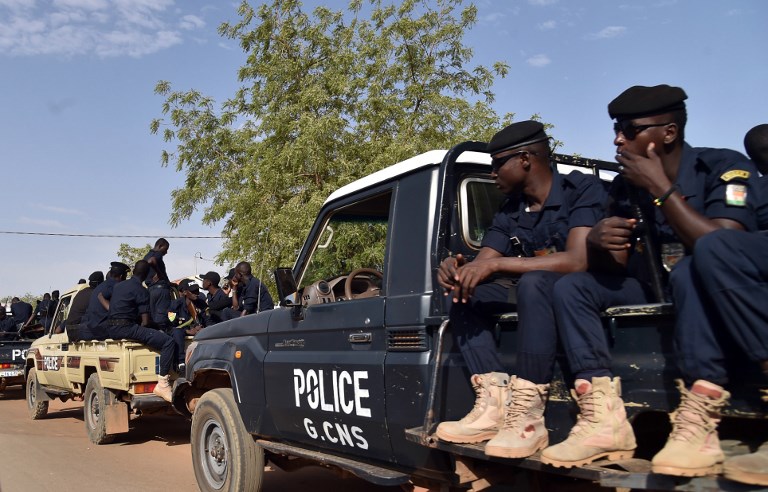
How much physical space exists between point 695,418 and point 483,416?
930 millimetres

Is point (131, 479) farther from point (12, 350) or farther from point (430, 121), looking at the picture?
point (430, 121)

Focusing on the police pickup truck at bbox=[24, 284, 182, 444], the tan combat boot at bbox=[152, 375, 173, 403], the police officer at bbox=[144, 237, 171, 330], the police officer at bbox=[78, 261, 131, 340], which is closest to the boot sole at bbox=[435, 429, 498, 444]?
the tan combat boot at bbox=[152, 375, 173, 403]

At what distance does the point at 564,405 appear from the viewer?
2.63 meters

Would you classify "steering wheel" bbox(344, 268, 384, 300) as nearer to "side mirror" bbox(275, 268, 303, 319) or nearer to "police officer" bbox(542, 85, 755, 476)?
"side mirror" bbox(275, 268, 303, 319)

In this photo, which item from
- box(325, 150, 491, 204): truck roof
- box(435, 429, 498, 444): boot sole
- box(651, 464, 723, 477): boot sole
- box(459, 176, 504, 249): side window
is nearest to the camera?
box(651, 464, 723, 477): boot sole

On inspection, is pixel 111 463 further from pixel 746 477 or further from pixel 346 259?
pixel 746 477

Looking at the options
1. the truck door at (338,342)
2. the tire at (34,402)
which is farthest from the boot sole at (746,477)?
the tire at (34,402)

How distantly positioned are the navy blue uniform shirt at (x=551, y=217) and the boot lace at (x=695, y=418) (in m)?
0.92

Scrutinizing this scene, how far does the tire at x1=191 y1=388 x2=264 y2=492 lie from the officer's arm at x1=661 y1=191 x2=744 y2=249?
3358mm

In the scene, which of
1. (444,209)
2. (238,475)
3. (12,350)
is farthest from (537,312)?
(12,350)

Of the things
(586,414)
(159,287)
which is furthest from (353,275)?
(159,287)

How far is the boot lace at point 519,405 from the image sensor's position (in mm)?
2578

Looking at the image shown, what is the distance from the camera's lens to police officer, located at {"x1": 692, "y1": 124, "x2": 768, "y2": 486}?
202 cm

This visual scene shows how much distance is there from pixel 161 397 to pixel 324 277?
13.3 feet
